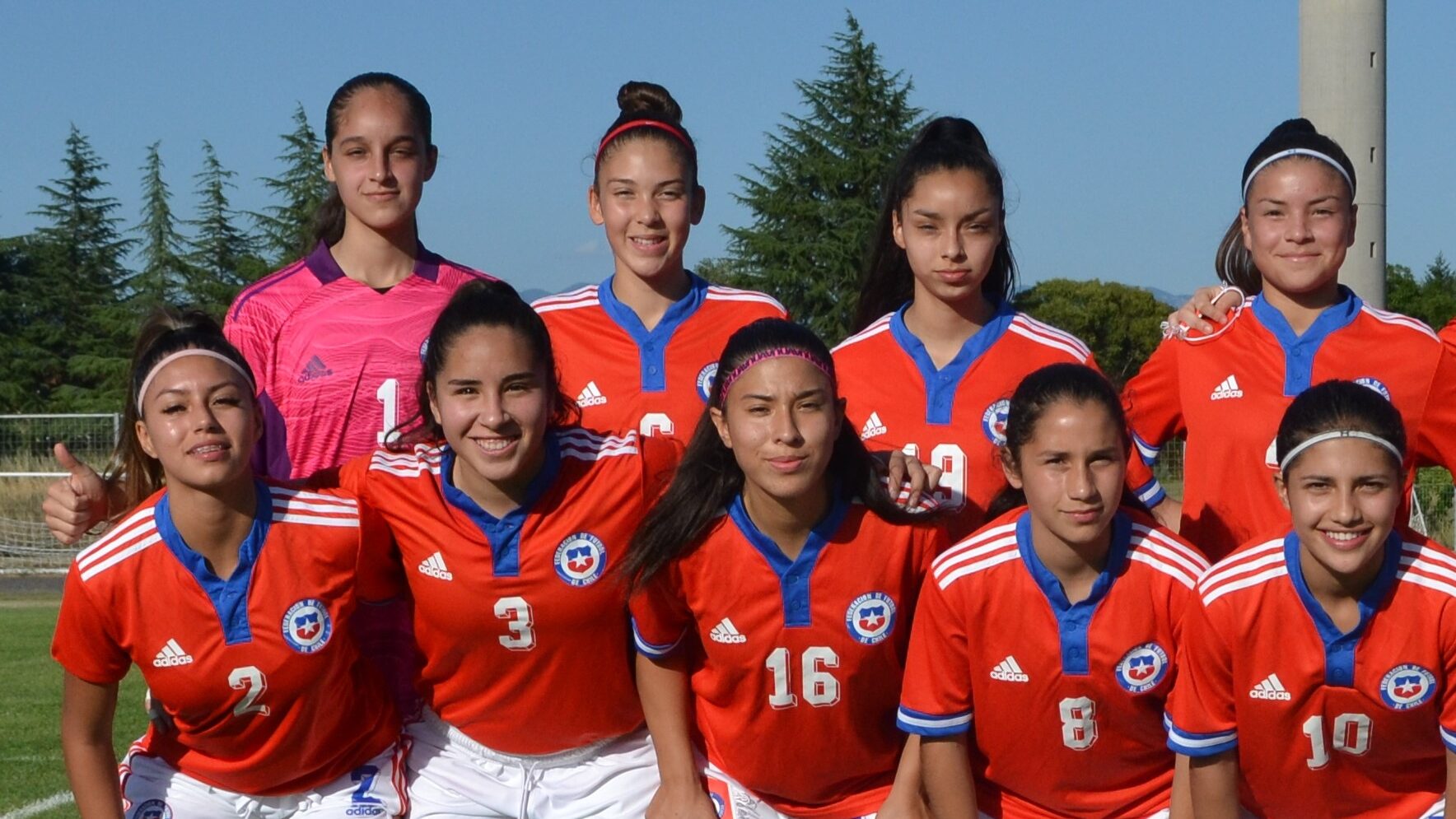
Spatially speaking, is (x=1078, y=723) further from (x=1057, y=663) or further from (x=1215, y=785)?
(x=1215, y=785)

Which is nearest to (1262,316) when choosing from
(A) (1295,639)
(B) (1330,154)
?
(B) (1330,154)

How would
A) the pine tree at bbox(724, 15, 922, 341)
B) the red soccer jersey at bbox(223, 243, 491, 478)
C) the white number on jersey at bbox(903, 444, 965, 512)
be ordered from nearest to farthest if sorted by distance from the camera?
the white number on jersey at bbox(903, 444, 965, 512), the red soccer jersey at bbox(223, 243, 491, 478), the pine tree at bbox(724, 15, 922, 341)

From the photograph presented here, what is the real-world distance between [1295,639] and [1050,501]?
0.62m

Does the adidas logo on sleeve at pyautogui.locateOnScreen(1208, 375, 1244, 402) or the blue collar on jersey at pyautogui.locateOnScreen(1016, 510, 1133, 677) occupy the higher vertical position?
the adidas logo on sleeve at pyautogui.locateOnScreen(1208, 375, 1244, 402)

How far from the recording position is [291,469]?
4242 mm

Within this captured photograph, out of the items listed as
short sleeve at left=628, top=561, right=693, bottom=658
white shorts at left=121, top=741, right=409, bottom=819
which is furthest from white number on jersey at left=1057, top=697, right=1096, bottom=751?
white shorts at left=121, top=741, right=409, bottom=819

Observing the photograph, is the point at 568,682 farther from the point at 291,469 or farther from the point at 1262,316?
the point at 1262,316

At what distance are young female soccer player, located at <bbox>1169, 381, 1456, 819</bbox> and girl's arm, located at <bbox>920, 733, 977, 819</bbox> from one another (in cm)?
49

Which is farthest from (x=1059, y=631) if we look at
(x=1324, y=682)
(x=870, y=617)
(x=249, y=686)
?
(x=249, y=686)

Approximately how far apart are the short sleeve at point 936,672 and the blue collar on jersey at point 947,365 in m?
0.59

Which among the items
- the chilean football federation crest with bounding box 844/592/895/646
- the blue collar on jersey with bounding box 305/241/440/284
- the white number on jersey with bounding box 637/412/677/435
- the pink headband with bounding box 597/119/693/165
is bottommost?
the chilean football federation crest with bounding box 844/592/895/646

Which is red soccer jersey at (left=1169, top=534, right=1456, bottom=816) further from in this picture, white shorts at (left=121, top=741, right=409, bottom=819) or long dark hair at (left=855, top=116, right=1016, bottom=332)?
white shorts at (left=121, top=741, right=409, bottom=819)

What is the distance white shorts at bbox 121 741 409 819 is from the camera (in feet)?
12.1

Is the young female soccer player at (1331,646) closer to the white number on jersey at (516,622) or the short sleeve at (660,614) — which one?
the short sleeve at (660,614)
